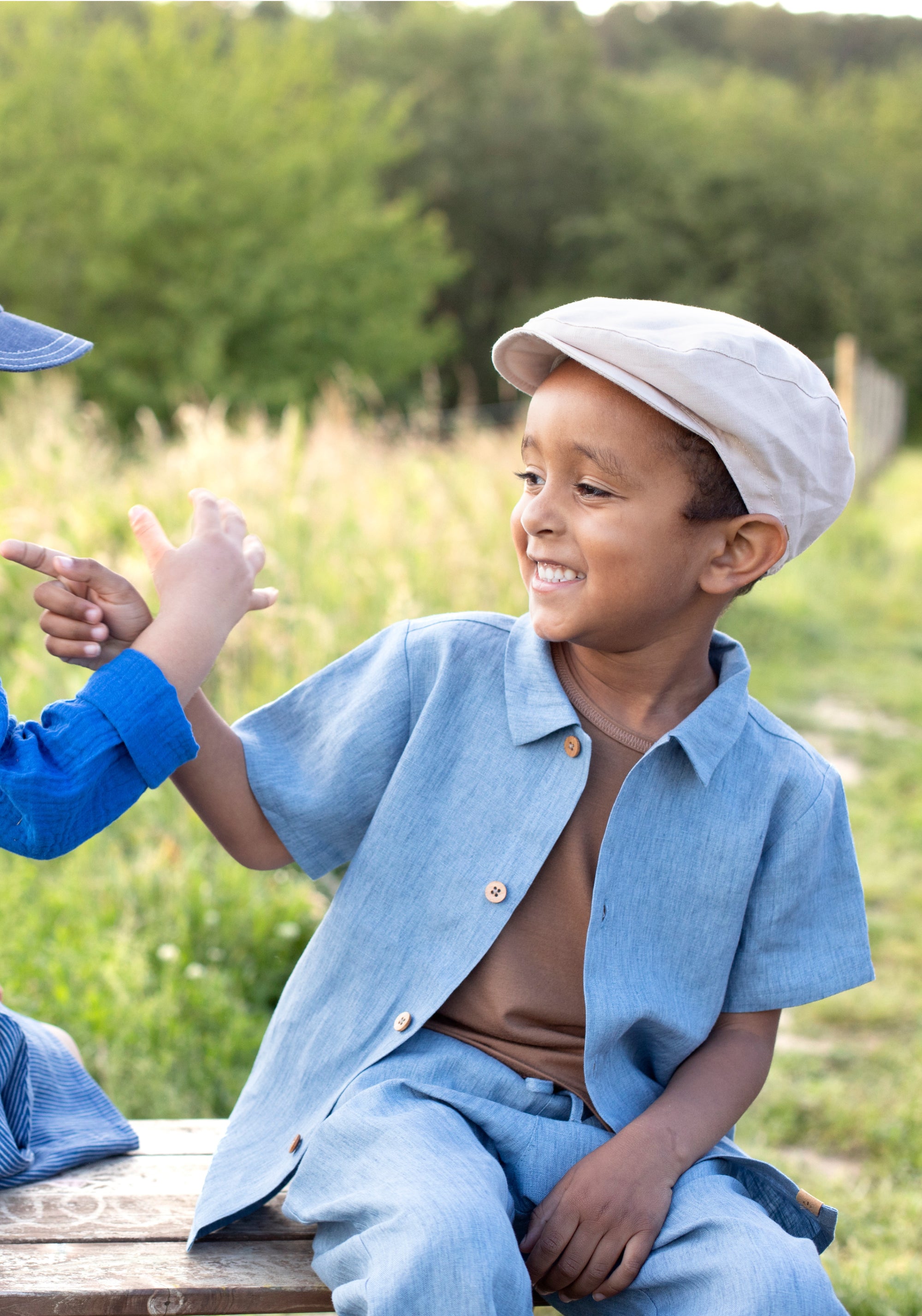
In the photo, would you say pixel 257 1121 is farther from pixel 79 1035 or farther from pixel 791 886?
pixel 79 1035

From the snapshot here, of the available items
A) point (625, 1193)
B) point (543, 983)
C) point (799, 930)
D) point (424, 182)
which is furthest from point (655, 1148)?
point (424, 182)

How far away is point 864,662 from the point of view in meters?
7.40

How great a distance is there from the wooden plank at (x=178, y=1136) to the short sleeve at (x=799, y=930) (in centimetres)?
77

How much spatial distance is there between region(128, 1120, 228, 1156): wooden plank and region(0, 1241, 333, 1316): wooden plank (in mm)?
266

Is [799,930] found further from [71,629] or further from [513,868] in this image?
[71,629]

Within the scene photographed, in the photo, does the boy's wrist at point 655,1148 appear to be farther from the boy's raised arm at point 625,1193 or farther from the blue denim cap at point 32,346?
the blue denim cap at point 32,346

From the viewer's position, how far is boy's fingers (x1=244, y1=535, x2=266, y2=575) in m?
1.59

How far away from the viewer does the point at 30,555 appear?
55.4 inches

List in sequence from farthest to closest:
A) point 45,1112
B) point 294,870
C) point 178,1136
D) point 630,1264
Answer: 1. point 294,870
2. point 178,1136
3. point 45,1112
4. point 630,1264

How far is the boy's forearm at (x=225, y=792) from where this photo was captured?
159 cm

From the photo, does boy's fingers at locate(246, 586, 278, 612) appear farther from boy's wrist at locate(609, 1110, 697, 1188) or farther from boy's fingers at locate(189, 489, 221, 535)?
boy's wrist at locate(609, 1110, 697, 1188)

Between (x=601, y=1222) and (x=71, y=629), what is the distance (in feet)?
2.87

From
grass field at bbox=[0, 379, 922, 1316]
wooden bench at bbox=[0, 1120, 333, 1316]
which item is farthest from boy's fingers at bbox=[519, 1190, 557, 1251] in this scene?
grass field at bbox=[0, 379, 922, 1316]


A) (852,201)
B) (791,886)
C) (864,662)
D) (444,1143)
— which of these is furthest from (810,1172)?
(852,201)
